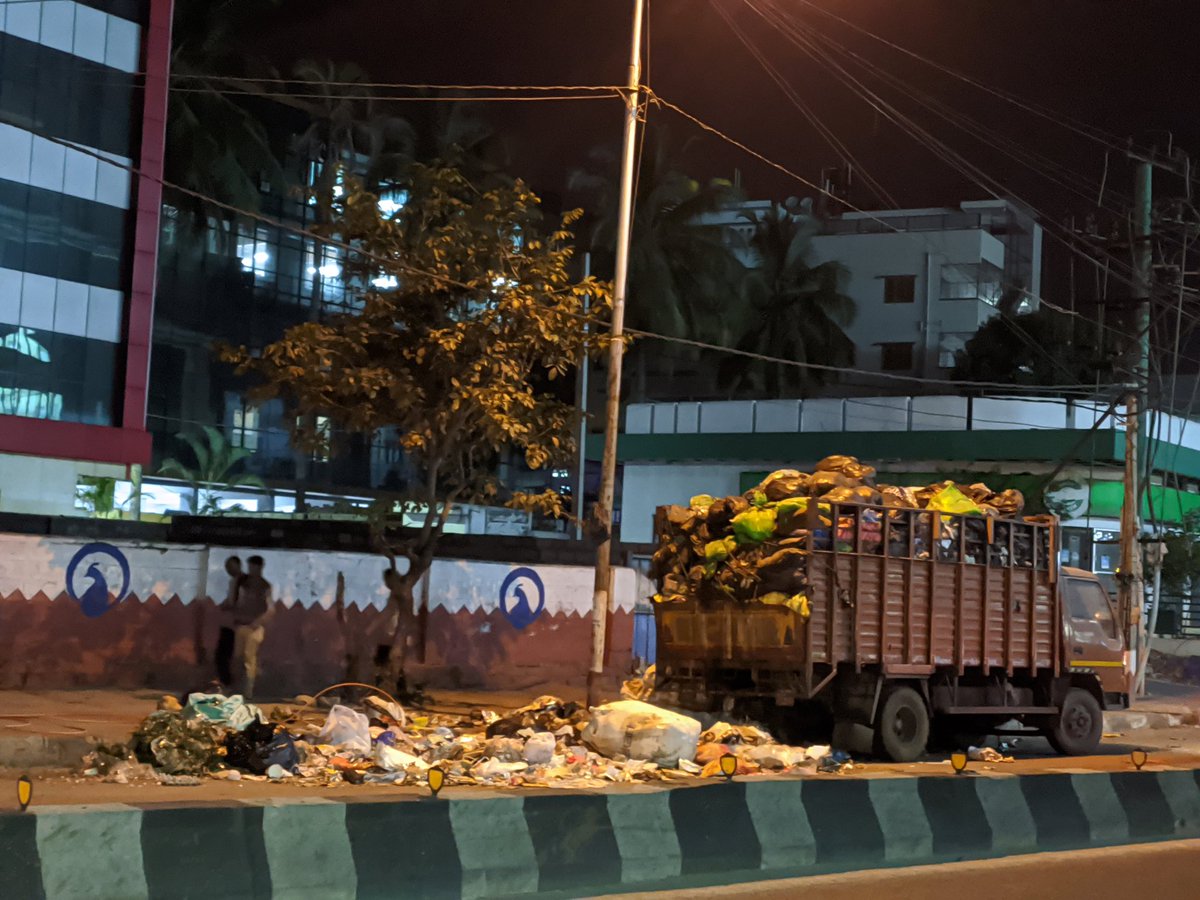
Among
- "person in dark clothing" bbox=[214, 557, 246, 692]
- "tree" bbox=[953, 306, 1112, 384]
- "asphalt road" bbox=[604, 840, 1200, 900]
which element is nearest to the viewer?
"asphalt road" bbox=[604, 840, 1200, 900]

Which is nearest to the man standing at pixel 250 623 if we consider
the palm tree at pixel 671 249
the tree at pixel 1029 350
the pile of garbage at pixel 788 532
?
the pile of garbage at pixel 788 532

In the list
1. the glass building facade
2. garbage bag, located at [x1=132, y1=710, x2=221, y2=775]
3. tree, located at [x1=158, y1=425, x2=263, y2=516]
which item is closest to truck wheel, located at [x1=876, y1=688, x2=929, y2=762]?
garbage bag, located at [x1=132, y1=710, x2=221, y2=775]

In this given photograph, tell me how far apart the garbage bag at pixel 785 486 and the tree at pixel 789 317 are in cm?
3997

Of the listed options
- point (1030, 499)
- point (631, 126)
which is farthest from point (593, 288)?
point (1030, 499)

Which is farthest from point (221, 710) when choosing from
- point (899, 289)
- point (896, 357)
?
point (899, 289)

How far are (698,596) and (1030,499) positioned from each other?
23237 millimetres

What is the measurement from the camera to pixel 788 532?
50.7 feet

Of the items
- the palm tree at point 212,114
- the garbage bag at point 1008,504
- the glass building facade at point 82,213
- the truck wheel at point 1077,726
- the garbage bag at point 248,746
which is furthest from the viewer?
the palm tree at point 212,114

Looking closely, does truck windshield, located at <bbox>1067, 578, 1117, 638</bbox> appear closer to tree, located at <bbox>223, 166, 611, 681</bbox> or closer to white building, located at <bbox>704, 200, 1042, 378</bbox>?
tree, located at <bbox>223, 166, 611, 681</bbox>

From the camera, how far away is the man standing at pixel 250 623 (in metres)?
19.3

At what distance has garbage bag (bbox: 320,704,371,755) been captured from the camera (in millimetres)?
13907

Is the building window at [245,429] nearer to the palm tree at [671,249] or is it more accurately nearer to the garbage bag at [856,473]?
the palm tree at [671,249]

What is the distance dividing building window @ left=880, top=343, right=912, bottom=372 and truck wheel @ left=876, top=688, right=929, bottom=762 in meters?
43.4

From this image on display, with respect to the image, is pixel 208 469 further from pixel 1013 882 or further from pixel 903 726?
pixel 1013 882
